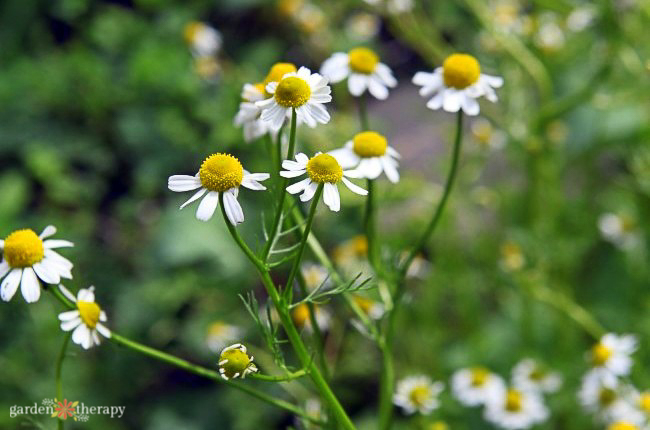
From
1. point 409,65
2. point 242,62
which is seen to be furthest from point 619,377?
point 409,65

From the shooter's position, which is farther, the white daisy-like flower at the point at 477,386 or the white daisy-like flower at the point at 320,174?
the white daisy-like flower at the point at 477,386

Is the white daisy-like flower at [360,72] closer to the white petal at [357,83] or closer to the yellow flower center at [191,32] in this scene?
the white petal at [357,83]

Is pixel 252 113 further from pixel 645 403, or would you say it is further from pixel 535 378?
pixel 535 378

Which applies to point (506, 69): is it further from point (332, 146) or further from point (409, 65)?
point (409, 65)

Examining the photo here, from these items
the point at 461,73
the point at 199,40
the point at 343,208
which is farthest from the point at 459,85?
the point at 199,40

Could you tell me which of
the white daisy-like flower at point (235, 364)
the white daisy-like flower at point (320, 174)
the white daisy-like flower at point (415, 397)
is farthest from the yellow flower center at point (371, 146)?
the white daisy-like flower at point (415, 397)

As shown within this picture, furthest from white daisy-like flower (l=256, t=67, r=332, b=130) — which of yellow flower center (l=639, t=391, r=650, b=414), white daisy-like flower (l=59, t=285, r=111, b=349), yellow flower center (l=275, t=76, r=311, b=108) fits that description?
yellow flower center (l=639, t=391, r=650, b=414)
